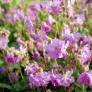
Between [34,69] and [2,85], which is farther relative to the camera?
[2,85]

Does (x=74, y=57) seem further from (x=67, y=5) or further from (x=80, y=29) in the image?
(x=80, y=29)

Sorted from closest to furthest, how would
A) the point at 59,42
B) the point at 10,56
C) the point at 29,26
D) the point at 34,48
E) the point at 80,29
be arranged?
1. the point at 59,42
2. the point at 10,56
3. the point at 34,48
4. the point at 29,26
5. the point at 80,29

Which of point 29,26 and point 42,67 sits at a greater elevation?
point 29,26

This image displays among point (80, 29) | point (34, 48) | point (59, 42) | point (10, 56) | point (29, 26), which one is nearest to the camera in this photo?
point (59, 42)

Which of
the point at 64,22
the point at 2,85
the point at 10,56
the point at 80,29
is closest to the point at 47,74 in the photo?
the point at 10,56

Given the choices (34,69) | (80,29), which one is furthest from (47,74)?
(80,29)

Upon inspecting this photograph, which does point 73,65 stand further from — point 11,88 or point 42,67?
point 11,88

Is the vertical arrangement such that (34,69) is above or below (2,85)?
above

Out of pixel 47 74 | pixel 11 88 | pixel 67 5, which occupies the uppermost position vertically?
A: pixel 67 5

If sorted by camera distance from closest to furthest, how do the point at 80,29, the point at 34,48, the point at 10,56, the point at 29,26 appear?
1. the point at 10,56
2. the point at 34,48
3. the point at 29,26
4. the point at 80,29
